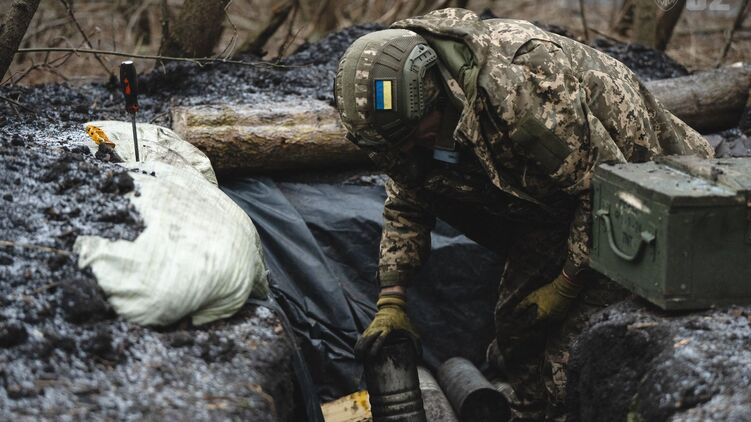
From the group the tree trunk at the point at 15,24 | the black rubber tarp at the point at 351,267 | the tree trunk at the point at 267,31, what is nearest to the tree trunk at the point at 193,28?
the tree trunk at the point at 267,31

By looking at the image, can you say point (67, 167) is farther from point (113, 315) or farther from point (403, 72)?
point (403, 72)

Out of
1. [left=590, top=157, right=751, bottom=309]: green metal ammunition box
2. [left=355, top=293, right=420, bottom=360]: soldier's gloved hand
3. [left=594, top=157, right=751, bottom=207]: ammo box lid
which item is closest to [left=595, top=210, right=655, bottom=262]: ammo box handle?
[left=590, top=157, right=751, bottom=309]: green metal ammunition box

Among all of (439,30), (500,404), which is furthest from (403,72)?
(500,404)

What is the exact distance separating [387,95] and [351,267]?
167cm

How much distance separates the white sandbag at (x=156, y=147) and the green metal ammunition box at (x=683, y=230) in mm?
1801

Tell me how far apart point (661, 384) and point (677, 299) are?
→ 0.98 ft

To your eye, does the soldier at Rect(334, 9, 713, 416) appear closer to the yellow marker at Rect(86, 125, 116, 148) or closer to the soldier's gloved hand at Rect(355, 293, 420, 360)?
the soldier's gloved hand at Rect(355, 293, 420, 360)

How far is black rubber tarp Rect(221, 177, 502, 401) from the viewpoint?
4.43m

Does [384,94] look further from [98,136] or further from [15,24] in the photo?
[15,24]

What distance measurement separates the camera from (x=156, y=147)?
3865 millimetres

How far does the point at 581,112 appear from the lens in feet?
10.8

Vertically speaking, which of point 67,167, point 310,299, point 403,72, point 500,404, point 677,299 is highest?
point 403,72

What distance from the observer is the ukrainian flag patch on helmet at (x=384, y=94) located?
312 centimetres

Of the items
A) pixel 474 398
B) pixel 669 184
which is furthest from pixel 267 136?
pixel 669 184
